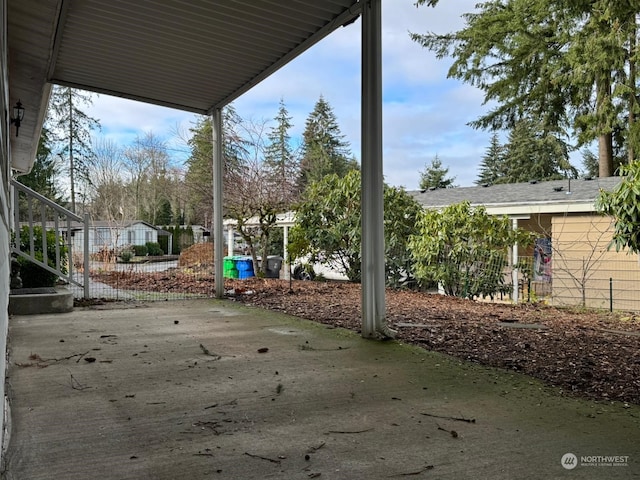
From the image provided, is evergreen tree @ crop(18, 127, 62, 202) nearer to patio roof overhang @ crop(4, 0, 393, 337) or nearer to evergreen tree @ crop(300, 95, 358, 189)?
evergreen tree @ crop(300, 95, 358, 189)

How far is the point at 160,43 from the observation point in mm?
5691

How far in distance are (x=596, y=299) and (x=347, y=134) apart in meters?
25.6

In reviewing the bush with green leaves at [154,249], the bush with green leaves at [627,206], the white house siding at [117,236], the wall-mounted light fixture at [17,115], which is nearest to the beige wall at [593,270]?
the bush with green leaves at [627,206]

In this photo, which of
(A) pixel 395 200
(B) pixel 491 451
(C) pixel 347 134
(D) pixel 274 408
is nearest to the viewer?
(B) pixel 491 451

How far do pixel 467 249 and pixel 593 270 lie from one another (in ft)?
8.62

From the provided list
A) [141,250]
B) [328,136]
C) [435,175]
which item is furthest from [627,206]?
[328,136]

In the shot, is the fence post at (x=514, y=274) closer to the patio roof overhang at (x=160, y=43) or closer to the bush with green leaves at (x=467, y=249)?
the bush with green leaves at (x=467, y=249)

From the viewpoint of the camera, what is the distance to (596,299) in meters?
8.44

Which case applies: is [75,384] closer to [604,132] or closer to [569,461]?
[569,461]

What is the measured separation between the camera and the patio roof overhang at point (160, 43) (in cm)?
487

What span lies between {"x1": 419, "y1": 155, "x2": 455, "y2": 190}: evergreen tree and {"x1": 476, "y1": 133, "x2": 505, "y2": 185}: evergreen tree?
8.33 ft

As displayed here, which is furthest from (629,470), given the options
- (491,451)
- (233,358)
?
(233,358)

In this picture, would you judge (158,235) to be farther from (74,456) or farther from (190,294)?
(74,456)

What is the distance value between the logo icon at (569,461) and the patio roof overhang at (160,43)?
414 centimetres
